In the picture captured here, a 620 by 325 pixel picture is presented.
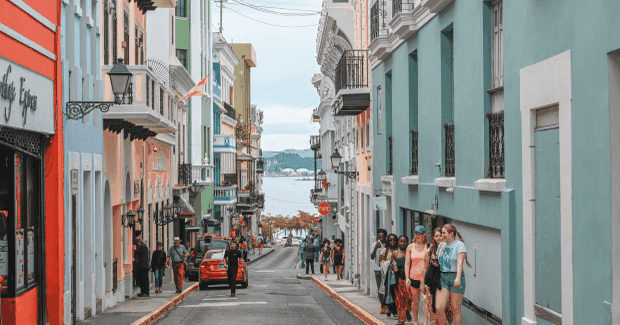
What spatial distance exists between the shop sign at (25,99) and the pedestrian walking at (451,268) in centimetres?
618

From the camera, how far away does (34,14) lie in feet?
39.4

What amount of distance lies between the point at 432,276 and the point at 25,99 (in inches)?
254

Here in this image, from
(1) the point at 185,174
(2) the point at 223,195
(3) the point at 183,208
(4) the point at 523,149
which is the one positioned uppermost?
(4) the point at 523,149

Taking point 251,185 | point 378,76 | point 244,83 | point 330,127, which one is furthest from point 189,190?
point 244,83

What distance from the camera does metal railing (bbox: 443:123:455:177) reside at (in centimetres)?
1356

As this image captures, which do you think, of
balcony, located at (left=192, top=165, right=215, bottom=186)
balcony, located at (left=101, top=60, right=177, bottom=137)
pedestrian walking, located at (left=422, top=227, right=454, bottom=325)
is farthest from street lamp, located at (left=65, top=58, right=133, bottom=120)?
balcony, located at (left=192, top=165, right=215, bottom=186)

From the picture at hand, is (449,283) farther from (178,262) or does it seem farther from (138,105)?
(178,262)

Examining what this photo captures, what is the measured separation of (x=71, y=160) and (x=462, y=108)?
701 cm

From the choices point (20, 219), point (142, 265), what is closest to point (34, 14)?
point (20, 219)

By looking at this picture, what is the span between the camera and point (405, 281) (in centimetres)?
1368

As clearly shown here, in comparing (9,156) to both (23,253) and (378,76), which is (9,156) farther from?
(378,76)

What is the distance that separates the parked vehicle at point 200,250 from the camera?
94.7 feet

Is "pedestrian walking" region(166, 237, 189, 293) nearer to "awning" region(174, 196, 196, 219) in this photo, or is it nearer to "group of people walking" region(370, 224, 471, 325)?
"awning" region(174, 196, 196, 219)

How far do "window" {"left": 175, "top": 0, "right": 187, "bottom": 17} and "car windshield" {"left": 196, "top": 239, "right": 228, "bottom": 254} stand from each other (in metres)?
16.7
